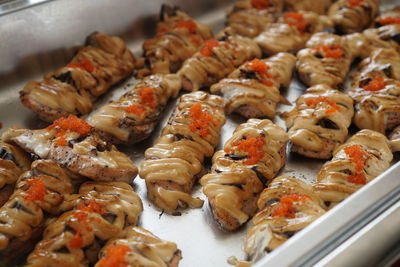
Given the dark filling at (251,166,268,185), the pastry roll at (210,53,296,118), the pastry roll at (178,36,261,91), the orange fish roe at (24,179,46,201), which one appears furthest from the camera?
the pastry roll at (178,36,261,91)

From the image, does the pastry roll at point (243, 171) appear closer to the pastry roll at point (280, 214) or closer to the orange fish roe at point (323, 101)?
the pastry roll at point (280, 214)

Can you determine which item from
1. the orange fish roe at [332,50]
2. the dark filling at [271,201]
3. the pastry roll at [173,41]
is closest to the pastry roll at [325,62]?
the orange fish roe at [332,50]

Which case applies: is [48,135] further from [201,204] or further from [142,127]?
[201,204]

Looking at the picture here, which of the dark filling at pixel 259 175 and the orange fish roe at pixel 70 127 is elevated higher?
the orange fish roe at pixel 70 127

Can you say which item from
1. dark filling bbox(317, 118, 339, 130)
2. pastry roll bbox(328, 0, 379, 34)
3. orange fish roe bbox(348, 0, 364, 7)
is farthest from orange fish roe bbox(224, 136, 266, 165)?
orange fish roe bbox(348, 0, 364, 7)

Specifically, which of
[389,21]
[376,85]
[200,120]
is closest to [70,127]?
[200,120]

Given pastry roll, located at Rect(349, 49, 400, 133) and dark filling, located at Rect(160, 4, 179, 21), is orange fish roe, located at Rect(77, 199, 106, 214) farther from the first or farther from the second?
dark filling, located at Rect(160, 4, 179, 21)

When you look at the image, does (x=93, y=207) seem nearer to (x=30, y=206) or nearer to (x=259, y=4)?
(x=30, y=206)
